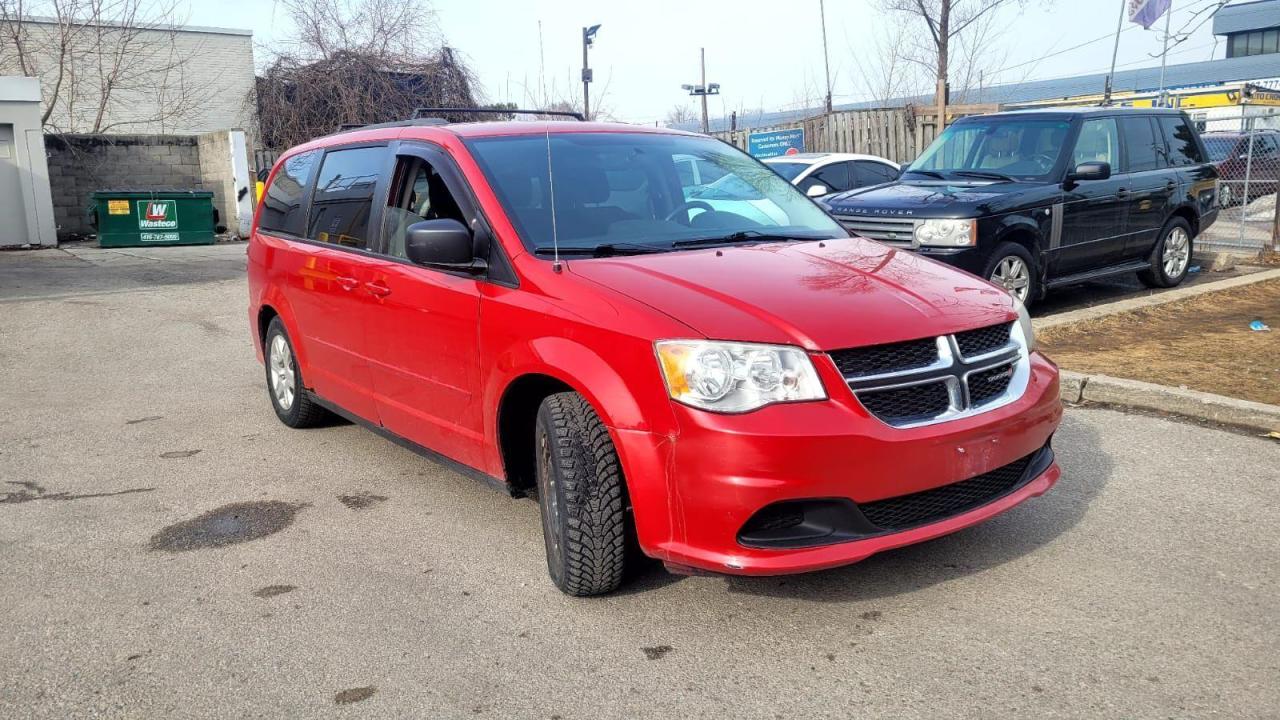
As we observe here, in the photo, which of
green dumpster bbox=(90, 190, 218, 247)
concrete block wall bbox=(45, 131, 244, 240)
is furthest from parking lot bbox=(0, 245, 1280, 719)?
concrete block wall bbox=(45, 131, 244, 240)

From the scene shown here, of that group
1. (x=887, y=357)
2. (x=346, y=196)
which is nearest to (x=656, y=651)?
(x=887, y=357)

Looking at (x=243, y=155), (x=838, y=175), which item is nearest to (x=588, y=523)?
(x=838, y=175)

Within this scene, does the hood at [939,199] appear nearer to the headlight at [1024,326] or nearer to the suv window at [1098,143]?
the suv window at [1098,143]

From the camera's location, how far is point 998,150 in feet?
31.0

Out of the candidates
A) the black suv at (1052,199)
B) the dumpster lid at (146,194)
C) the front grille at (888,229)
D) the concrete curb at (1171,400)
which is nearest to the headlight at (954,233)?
the black suv at (1052,199)

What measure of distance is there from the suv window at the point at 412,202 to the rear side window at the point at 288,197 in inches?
47.8

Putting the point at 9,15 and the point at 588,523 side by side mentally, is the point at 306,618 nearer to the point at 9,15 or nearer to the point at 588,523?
the point at 588,523

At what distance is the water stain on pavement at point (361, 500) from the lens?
4.99 meters

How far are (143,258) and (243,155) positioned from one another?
4511mm

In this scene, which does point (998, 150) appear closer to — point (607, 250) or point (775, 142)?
point (607, 250)

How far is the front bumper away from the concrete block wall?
20.1 m

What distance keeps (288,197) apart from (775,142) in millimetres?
16963

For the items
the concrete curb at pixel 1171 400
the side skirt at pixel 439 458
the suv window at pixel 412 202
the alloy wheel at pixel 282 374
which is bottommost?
the concrete curb at pixel 1171 400

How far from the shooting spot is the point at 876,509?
3451 mm
